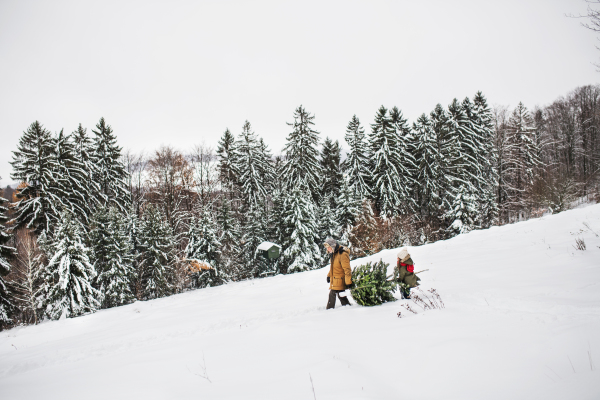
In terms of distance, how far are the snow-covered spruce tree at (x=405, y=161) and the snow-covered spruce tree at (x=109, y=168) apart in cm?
2947

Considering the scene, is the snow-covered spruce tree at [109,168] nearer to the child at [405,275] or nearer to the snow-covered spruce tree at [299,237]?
the snow-covered spruce tree at [299,237]

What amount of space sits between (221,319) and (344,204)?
66.1 feet

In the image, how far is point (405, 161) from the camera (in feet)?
111

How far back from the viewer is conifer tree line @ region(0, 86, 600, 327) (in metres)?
18.9

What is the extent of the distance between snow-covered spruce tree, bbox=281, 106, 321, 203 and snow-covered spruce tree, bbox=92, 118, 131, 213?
1744cm

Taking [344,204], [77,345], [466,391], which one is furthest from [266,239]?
[466,391]

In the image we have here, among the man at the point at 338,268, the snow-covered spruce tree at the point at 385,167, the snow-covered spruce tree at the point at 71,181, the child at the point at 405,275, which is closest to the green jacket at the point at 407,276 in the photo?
the child at the point at 405,275

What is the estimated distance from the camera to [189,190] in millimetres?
32250

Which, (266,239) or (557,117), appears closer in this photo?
(266,239)

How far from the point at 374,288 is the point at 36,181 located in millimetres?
29581

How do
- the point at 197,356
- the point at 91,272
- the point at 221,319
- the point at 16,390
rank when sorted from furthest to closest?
the point at 91,272 < the point at 221,319 < the point at 197,356 < the point at 16,390

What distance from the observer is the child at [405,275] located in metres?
6.79

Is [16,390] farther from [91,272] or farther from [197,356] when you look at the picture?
[91,272]

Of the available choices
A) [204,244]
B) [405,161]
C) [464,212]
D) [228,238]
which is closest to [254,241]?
[228,238]
